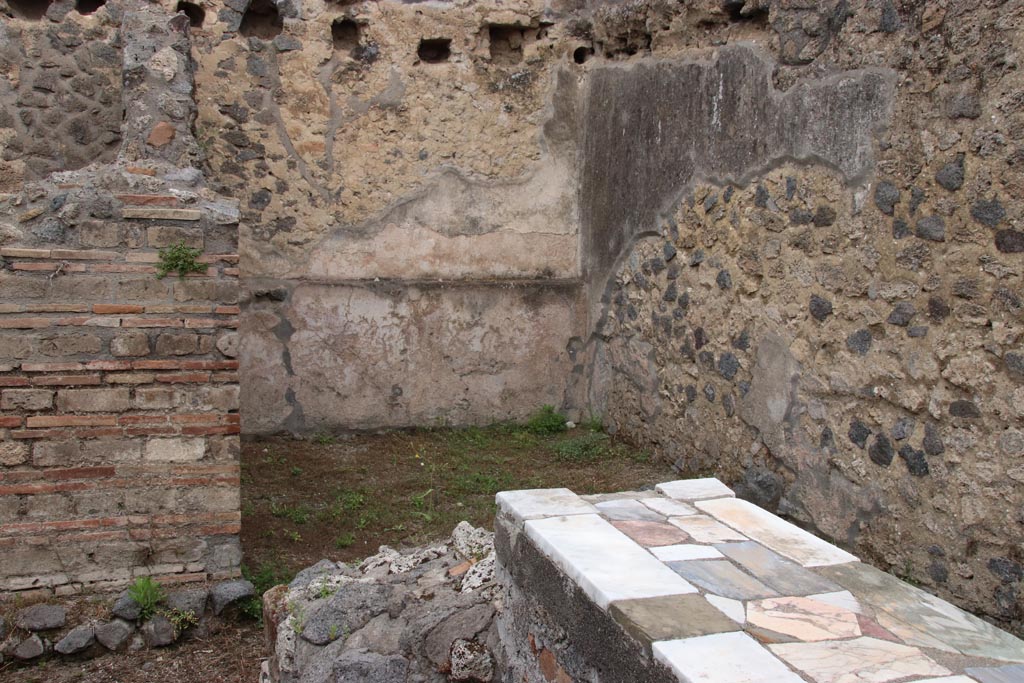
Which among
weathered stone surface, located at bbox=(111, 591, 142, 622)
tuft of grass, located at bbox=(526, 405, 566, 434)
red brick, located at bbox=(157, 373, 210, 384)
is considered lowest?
weathered stone surface, located at bbox=(111, 591, 142, 622)

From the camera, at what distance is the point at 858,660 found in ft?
5.80

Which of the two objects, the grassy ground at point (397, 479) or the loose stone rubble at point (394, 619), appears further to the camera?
the grassy ground at point (397, 479)

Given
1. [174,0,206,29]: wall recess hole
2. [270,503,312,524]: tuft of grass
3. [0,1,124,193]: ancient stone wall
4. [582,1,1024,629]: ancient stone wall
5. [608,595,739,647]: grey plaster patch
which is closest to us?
[608,595,739,647]: grey plaster patch

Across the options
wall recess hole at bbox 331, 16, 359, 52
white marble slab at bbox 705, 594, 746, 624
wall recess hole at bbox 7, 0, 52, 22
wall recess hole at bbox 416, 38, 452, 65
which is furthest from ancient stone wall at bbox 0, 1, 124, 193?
white marble slab at bbox 705, 594, 746, 624

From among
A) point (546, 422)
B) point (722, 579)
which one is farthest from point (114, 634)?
point (546, 422)

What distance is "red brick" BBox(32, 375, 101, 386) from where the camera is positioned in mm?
3486

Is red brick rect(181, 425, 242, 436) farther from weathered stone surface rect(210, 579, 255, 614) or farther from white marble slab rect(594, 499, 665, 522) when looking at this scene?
white marble slab rect(594, 499, 665, 522)

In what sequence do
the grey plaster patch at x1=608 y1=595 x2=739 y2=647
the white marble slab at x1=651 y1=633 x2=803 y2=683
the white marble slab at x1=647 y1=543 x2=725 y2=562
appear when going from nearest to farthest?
the white marble slab at x1=651 y1=633 x2=803 y2=683, the grey plaster patch at x1=608 y1=595 x2=739 y2=647, the white marble slab at x1=647 y1=543 x2=725 y2=562

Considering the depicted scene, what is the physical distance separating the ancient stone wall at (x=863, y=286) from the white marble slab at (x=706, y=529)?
118 cm

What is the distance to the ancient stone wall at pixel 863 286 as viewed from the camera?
3.13 m

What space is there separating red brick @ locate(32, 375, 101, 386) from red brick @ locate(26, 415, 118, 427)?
13 centimetres

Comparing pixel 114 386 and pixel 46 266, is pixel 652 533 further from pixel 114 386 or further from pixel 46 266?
pixel 46 266

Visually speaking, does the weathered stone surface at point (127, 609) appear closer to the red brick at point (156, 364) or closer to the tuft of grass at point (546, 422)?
the red brick at point (156, 364)

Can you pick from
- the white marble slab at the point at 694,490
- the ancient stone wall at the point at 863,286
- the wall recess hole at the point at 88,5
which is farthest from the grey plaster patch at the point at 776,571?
the wall recess hole at the point at 88,5
